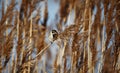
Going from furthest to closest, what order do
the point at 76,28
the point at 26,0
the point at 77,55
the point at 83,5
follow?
the point at 26,0
the point at 83,5
the point at 77,55
the point at 76,28

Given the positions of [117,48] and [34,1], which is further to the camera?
[34,1]

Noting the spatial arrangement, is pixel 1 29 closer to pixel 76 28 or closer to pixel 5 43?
pixel 5 43

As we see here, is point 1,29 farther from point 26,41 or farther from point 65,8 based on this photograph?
point 65,8

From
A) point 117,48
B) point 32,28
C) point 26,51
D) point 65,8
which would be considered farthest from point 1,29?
point 65,8

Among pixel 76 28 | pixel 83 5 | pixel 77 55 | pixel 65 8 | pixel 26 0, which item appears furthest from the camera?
pixel 65 8

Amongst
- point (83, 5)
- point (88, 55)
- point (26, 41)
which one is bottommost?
point (88, 55)

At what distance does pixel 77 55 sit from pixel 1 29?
67cm

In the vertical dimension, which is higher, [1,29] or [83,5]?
[83,5]

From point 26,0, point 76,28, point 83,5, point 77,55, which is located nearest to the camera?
point 76,28

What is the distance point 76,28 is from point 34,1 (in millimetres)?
685

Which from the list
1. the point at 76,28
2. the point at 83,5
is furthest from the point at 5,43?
the point at 83,5

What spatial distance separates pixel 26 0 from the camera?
2.82 metres

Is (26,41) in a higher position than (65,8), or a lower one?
lower

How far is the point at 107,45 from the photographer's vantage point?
228cm
